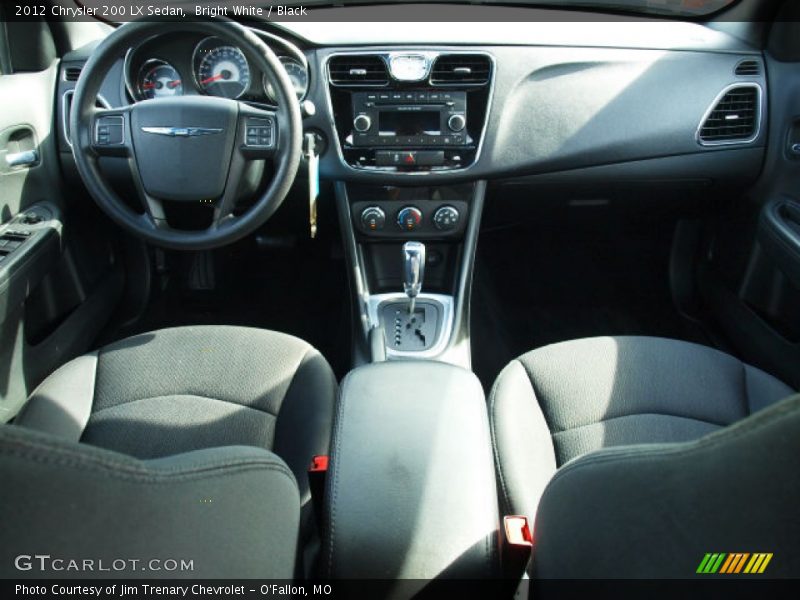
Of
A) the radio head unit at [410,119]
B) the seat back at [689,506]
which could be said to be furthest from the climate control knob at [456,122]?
the seat back at [689,506]

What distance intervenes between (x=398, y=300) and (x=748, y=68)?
1220 millimetres

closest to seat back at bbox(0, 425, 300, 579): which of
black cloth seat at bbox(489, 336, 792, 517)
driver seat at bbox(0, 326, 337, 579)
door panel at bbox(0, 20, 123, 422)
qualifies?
driver seat at bbox(0, 326, 337, 579)

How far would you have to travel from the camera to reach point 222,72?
1.59m

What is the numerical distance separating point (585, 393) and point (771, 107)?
1.15m

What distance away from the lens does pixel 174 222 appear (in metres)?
1.61

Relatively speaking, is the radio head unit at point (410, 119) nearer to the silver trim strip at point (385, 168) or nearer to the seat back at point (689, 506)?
the silver trim strip at point (385, 168)

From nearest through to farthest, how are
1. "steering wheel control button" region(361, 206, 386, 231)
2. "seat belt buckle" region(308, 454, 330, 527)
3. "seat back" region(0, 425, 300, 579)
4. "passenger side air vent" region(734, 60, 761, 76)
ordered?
"seat back" region(0, 425, 300, 579)
"seat belt buckle" region(308, 454, 330, 527)
"passenger side air vent" region(734, 60, 761, 76)
"steering wheel control button" region(361, 206, 386, 231)

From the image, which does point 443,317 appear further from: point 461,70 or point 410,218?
point 461,70

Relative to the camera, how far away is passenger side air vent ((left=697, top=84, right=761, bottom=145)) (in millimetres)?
1805

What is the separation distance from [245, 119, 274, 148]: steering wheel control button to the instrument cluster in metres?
0.16

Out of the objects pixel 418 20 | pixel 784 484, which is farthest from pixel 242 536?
pixel 418 20

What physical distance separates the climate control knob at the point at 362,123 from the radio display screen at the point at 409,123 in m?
0.03

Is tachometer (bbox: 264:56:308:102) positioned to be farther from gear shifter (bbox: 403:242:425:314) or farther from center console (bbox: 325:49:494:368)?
gear shifter (bbox: 403:242:425:314)

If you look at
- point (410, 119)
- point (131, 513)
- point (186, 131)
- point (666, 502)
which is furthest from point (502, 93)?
point (131, 513)
